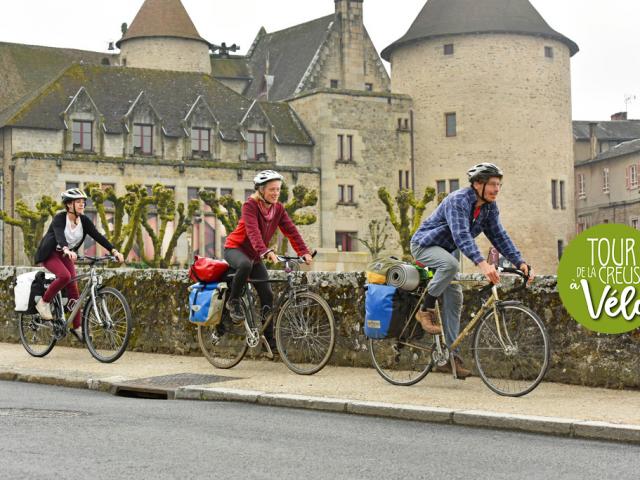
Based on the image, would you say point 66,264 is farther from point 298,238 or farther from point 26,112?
point 26,112

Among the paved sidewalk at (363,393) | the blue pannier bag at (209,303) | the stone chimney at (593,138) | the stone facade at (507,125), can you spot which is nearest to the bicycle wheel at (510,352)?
the paved sidewalk at (363,393)

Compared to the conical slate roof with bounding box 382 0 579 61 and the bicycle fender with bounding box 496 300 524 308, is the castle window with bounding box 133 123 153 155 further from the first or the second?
the bicycle fender with bounding box 496 300 524 308

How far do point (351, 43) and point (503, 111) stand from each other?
1241 centimetres

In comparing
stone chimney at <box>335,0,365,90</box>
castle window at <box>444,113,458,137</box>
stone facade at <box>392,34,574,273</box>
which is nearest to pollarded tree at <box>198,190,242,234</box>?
stone facade at <box>392,34,574,273</box>

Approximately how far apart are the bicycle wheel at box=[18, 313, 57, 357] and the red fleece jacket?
3.07 meters

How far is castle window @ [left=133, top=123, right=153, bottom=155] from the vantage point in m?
62.2

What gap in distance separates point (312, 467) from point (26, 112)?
183 feet

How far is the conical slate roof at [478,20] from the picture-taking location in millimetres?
68938

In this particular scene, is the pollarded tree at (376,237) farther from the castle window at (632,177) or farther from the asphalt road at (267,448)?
the asphalt road at (267,448)

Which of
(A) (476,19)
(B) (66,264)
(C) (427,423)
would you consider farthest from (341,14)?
(C) (427,423)

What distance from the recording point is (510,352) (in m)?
9.55

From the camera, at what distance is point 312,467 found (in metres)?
6.79

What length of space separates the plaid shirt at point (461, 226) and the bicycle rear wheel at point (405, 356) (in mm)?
799

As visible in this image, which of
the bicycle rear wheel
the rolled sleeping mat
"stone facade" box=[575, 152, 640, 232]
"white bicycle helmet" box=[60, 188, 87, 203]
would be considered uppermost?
"stone facade" box=[575, 152, 640, 232]
